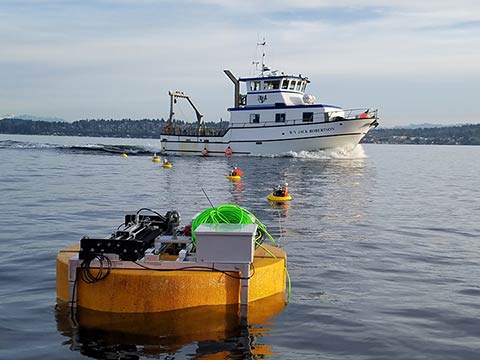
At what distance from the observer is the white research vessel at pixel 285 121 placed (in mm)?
48000

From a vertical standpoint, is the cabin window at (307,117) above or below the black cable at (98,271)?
above

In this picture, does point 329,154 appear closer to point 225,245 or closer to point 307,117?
point 307,117

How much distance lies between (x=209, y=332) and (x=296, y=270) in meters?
3.48

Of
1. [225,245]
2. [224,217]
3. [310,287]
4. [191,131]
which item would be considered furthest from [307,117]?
[225,245]

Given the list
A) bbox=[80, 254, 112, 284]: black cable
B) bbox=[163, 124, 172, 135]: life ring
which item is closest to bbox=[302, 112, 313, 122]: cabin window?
bbox=[163, 124, 172, 135]: life ring

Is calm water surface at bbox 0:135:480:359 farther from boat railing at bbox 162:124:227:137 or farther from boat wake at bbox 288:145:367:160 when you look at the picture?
boat railing at bbox 162:124:227:137

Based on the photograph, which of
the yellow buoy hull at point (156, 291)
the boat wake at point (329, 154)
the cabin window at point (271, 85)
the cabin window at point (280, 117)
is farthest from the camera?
the boat wake at point (329, 154)

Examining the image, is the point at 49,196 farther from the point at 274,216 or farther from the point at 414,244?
the point at 414,244

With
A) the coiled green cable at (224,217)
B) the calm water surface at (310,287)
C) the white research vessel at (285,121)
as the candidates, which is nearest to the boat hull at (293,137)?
the white research vessel at (285,121)

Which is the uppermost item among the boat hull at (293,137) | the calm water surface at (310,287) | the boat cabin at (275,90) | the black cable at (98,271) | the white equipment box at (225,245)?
the boat cabin at (275,90)

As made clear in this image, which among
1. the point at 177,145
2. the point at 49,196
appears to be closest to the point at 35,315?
the point at 49,196

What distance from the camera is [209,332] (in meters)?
6.38

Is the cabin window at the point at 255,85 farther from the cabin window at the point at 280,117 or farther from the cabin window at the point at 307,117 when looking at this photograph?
the cabin window at the point at 307,117

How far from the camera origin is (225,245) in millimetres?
6801
